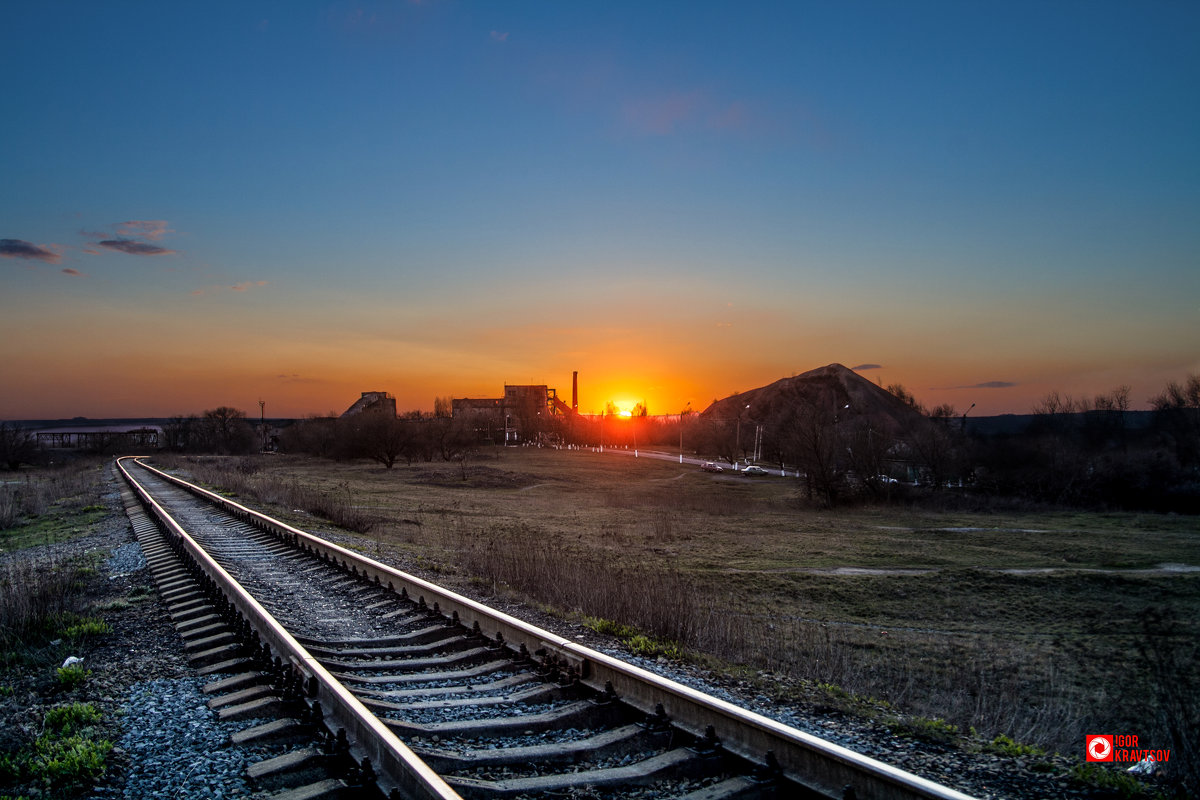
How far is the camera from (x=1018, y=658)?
11.5m

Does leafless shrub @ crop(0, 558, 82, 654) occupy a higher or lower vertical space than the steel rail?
lower

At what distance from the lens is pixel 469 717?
504 cm

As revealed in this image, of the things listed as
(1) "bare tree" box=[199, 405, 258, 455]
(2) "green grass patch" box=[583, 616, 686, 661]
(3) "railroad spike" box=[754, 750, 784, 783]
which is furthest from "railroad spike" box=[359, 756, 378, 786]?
(1) "bare tree" box=[199, 405, 258, 455]

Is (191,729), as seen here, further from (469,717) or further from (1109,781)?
(1109,781)

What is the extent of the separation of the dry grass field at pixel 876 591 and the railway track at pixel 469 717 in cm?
135

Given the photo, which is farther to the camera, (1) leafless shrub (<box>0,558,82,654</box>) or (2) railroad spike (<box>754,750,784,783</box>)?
(1) leafless shrub (<box>0,558,82,654</box>)

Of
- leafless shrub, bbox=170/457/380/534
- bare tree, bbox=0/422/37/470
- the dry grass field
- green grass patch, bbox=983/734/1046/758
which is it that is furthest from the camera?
bare tree, bbox=0/422/37/470

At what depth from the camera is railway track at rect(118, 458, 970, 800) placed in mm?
3895

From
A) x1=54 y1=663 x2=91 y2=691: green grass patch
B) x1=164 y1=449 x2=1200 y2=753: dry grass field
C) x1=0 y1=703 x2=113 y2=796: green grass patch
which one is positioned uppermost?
x1=0 y1=703 x2=113 y2=796: green grass patch

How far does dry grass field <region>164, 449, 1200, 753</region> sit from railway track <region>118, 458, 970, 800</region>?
1345mm

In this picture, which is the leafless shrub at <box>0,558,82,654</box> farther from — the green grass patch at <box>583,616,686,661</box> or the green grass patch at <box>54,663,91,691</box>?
the green grass patch at <box>583,616,686,661</box>

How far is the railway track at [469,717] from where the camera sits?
389cm

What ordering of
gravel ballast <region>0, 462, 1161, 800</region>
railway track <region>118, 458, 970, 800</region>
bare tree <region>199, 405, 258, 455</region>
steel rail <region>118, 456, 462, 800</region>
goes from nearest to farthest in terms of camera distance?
steel rail <region>118, 456, 462, 800</region> → railway track <region>118, 458, 970, 800</region> → gravel ballast <region>0, 462, 1161, 800</region> → bare tree <region>199, 405, 258, 455</region>

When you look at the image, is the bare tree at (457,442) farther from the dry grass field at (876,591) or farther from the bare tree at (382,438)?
the dry grass field at (876,591)
